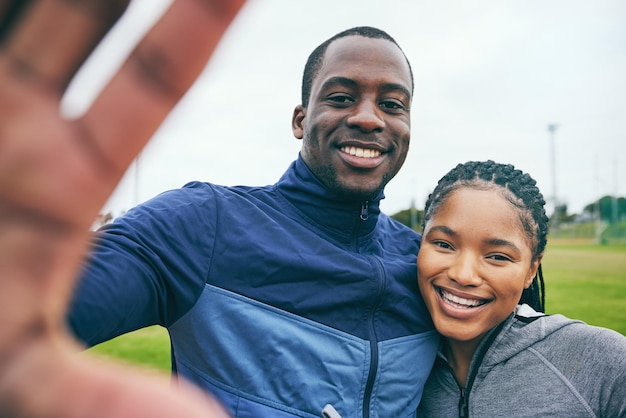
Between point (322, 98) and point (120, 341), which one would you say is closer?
point (322, 98)

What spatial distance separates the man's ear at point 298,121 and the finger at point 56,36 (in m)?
2.15

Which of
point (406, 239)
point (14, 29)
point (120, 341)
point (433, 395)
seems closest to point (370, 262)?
point (406, 239)

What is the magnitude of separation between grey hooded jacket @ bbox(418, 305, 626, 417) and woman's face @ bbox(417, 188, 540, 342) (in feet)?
0.39

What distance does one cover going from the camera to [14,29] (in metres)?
0.36

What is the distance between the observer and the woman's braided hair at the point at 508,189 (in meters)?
2.21

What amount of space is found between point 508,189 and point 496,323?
585mm

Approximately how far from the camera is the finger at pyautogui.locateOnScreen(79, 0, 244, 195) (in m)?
0.38

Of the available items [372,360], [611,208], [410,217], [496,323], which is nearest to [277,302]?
[372,360]

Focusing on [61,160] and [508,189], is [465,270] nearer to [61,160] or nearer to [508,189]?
[508,189]

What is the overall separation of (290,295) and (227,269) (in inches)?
10.2

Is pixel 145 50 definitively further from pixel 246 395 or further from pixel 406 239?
pixel 406 239

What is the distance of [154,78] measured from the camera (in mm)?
386

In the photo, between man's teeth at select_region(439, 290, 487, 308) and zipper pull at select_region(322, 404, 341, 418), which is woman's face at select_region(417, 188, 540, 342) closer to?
man's teeth at select_region(439, 290, 487, 308)

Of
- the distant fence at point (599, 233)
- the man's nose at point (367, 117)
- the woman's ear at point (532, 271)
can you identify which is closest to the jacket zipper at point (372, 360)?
the man's nose at point (367, 117)
